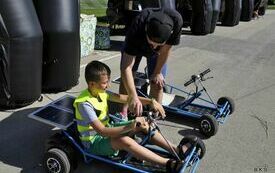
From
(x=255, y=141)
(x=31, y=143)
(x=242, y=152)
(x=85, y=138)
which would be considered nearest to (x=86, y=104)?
(x=85, y=138)

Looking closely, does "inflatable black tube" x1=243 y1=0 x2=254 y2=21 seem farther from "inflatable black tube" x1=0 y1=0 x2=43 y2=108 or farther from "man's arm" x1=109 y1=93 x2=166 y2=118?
"man's arm" x1=109 y1=93 x2=166 y2=118

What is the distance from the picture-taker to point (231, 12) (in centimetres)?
1479

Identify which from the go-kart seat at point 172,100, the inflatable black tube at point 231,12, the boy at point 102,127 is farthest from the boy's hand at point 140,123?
the inflatable black tube at point 231,12

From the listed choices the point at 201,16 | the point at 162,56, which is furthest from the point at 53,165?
the point at 201,16

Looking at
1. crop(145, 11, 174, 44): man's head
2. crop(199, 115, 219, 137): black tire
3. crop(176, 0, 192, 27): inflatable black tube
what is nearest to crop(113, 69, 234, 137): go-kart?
crop(199, 115, 219, 137): black tire

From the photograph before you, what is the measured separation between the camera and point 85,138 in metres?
3.81

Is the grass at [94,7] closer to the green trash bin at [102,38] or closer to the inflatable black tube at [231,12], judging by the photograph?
the inflatable black tube at [231,12]

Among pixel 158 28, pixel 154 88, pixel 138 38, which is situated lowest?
pixel 154 88

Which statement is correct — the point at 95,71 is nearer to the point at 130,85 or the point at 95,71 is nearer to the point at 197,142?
the point at 130,85

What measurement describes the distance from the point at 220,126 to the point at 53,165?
236 centimetres

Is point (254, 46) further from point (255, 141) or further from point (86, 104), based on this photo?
point (86, 104)

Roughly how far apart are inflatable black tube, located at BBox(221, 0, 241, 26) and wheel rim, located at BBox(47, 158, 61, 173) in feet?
39.6

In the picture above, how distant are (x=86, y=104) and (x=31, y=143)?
1.18 m

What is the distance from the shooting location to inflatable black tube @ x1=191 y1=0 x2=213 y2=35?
39.9 feet
